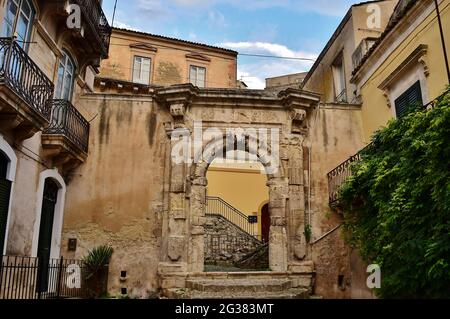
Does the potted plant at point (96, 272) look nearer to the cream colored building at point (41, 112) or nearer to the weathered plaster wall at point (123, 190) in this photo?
the weathered plaster wall at point (123, 190)

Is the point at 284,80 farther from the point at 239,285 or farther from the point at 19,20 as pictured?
the point at 19,20

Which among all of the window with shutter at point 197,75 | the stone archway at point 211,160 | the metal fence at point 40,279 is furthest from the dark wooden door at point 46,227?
the window with shutter at point 197,75

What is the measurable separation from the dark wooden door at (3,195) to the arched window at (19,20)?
2.19 metres

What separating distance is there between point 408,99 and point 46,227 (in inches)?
346

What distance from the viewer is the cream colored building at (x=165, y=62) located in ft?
56.4

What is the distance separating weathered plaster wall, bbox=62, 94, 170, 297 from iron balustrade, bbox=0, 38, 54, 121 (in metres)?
2.85

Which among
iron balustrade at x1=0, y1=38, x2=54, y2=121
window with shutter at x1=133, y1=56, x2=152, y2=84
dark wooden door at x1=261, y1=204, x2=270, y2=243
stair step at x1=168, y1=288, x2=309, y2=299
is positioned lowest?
stair step at x1=168, y1=288, x2=309, y2=299

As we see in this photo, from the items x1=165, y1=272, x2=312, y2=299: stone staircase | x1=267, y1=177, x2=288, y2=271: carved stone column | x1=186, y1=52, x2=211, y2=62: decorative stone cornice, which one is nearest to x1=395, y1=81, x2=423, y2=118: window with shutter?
x1=267, y1=177, x2=288, y2=271: carved stone column

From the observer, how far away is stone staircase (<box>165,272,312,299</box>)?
26.0ft

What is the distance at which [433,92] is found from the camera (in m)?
7.60

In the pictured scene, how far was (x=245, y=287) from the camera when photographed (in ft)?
26.3

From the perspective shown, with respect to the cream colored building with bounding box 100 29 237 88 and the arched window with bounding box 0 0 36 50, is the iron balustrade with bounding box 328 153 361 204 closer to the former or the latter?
the arched window with bounding box 0 0 36 50
